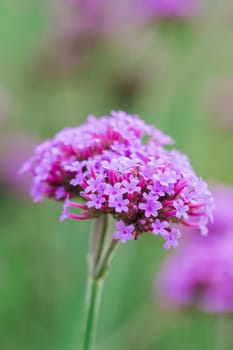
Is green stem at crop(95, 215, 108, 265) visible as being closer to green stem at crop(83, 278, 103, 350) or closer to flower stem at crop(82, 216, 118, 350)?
flower stem at crop(82, 216, 118, 350)

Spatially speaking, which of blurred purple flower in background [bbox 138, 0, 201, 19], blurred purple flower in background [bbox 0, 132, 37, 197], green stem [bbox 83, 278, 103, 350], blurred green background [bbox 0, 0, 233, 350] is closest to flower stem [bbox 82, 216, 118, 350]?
green stem [bbox 83, 278, 103, 350]

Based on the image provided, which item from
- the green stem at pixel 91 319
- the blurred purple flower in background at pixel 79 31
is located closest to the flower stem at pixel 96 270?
the green stem at pixel 91 319

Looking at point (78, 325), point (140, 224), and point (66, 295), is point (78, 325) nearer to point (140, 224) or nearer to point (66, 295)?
point (66, 295)

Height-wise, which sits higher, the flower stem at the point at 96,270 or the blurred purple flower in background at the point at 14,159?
the blurred purple flower in background at the point at 14,159

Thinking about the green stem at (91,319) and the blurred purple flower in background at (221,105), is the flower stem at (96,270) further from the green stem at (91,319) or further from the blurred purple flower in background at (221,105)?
the blurred purple flower in background at (221,105)

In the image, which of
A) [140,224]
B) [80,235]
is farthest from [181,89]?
[140,224]
